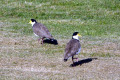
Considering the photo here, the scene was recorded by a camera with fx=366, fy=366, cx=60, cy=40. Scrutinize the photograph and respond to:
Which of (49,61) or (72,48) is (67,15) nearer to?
(49,61)

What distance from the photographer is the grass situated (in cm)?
1318

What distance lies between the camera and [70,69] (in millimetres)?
13539

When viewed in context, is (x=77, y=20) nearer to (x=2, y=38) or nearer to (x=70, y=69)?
(x=2, y=38)

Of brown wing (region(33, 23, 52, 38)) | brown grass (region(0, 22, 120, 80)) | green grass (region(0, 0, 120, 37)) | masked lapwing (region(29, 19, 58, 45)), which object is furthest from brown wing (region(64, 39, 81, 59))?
green grass (region(0, 0, 120, 37))

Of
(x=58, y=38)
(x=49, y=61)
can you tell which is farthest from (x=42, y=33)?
(x=49, y=61)

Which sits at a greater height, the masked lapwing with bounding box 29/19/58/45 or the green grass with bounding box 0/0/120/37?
the masked lapwing with bounding box 29/19/58/45

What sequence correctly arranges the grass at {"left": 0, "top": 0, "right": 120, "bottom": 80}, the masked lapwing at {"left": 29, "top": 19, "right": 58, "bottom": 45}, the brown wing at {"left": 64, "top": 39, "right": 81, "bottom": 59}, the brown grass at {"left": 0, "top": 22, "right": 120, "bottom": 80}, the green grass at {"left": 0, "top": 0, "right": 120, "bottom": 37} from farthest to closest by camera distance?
the green grass at {"left": 0, "top": 0, "right": 120, "bottom": 37} < the masked lapwing at {"left": 29, "top": 19, "right": 58, "bottom": 45} < the brown wing at {"left": 64, "top": 39, "right": 81, "bottom": 59} < the grass at {"left": 0, "top": 0, "right": 120, "bottom": 80} < the brown grass at {"left": 0, "top": 22, "right": 120, "bottom": 80}

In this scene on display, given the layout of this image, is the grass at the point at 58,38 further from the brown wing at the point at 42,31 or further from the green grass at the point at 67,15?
the brown wing at the point at 42,31

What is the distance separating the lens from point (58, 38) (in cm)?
1886

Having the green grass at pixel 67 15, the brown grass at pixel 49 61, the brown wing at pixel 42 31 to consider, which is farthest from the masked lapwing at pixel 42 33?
the green grass at pixel 67 15

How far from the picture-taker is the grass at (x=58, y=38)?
43.2 feet

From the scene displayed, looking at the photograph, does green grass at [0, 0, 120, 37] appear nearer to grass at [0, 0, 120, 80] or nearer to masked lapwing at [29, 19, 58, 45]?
grass at [0, 0, 120, 80]

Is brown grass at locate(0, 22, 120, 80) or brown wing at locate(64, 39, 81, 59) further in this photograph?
brown wing at locate(64, 39, 81, 59)

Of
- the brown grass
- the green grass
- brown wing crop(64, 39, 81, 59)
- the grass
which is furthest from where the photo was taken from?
the green grass
